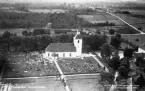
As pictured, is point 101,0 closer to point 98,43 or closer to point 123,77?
point 98,43

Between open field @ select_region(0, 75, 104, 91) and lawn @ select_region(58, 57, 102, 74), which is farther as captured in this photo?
lawn @ select_region(58, 57, 102, 74)

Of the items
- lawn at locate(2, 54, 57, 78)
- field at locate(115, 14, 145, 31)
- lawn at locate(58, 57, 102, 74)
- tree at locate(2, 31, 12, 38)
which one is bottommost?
lawn at locate(58, 57, 102, 74)

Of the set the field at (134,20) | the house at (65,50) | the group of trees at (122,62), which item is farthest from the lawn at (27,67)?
the field at (134,20)

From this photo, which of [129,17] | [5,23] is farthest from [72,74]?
[5,23]

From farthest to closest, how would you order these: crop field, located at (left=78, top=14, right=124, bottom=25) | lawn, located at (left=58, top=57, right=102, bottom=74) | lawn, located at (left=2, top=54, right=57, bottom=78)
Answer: crop field, located at (left=78, top=14, right=124, bottom=25) < lawn, located at (left=58, top=57, right=102, bottom=74) < lawn, located at (left=2, top=54, right=57, bottom=78)

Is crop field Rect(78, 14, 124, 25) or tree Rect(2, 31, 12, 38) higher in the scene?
crop field Rect(78, 14, 124, 25)

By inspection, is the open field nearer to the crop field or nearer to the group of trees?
the group of trees

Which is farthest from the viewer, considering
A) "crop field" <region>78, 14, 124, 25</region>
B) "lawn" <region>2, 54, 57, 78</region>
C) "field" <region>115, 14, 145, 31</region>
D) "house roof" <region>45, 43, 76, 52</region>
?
"crop field" <region>78, 14, 124, 25</region>

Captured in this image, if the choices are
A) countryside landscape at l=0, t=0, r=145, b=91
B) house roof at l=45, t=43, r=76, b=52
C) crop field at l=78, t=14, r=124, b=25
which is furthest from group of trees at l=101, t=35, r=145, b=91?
house roof at l=45, t=43, r=76, b=52
